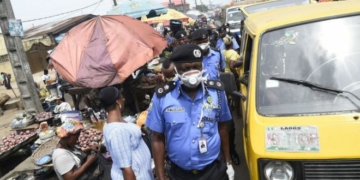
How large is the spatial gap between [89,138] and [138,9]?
322 inches

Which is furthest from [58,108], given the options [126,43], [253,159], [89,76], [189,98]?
[253,159]

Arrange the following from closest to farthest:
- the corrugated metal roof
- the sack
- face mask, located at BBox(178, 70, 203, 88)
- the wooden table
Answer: face mask, located at BBox(178, 70, 203, 88) < the sack < the wooden table < the corrugated metal roof

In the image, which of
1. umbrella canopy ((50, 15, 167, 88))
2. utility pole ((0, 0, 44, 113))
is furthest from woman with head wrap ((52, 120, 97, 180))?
utility pole ((0, 0, 44, 113))

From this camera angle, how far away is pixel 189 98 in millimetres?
2400

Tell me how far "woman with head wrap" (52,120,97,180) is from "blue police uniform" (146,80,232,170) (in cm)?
123

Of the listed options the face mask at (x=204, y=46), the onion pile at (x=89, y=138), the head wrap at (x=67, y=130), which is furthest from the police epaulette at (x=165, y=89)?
the onion pile at (x=89, y=138)

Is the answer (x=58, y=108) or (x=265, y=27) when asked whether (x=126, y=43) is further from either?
(x=265, y=27)

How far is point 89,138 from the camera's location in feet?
15.7

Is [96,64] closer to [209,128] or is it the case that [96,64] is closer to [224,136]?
[224,136]

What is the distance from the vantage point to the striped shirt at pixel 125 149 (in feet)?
7.99

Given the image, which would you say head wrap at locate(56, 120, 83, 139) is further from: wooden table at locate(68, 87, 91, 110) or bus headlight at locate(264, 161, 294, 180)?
wooden table at locate(68, 87, 91, 110)

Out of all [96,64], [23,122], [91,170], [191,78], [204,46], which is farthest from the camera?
[23,122]

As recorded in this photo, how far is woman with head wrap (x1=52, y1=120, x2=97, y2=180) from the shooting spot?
3.17 metres

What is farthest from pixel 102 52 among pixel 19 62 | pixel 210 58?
pixel 19 62
